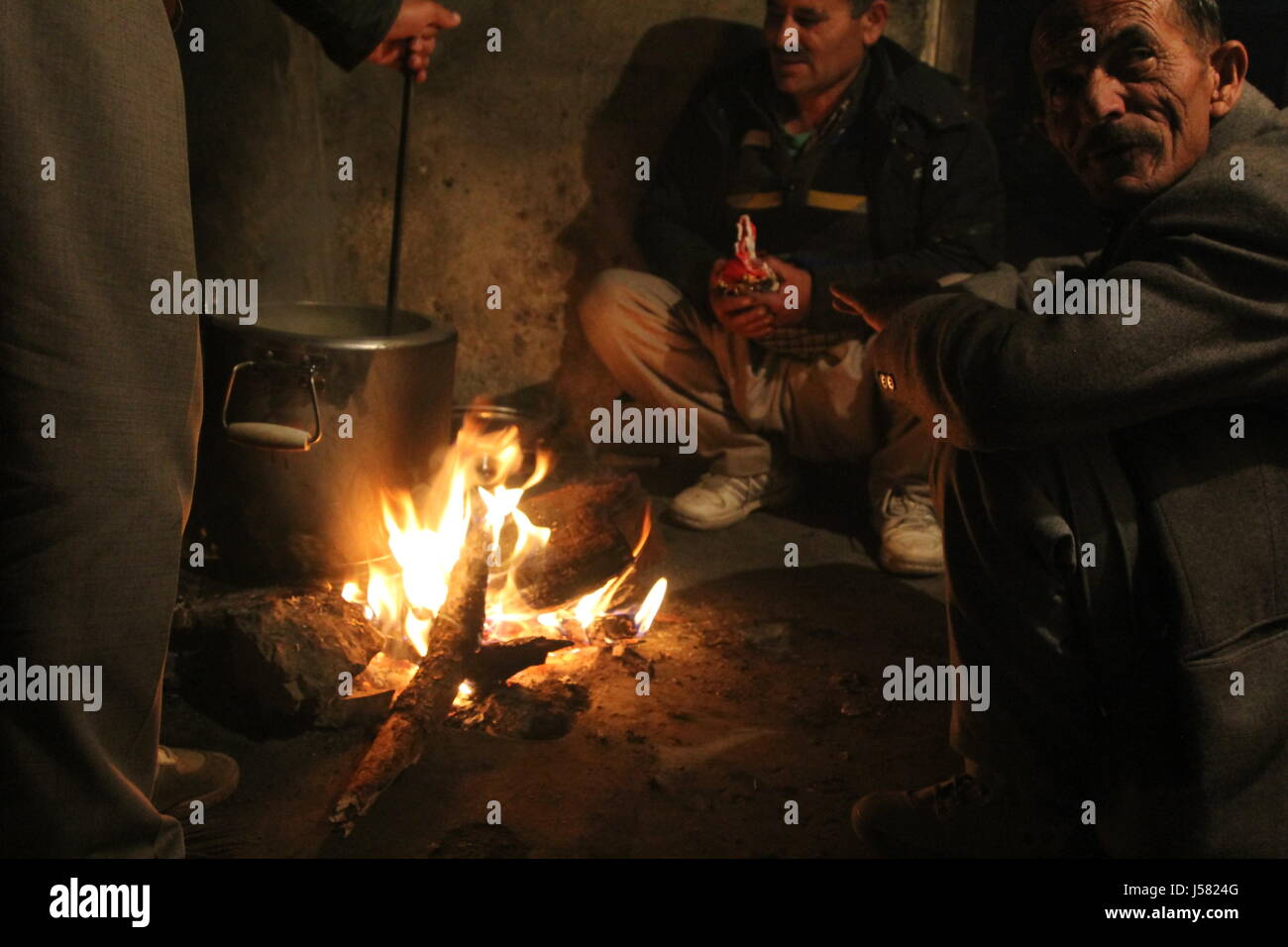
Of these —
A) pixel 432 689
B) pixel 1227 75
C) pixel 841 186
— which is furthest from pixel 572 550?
pixel 1227 75

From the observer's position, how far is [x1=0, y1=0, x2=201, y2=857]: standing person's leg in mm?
1735

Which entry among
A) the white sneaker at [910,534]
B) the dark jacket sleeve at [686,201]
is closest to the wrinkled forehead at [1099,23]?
the white sneaker at [910,534]

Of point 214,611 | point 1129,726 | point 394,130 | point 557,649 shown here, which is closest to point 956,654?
point 1129,726

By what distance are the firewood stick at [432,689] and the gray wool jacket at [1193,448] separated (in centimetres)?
165

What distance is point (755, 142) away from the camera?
4883 millimetres

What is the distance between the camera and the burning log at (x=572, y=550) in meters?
3.84

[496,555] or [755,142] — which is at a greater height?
[755,142]

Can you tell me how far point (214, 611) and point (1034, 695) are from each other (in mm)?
2273

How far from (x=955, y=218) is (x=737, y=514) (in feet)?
5.13

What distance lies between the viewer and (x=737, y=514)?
483 centimetres

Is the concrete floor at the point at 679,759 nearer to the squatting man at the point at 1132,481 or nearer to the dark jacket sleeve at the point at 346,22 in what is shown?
the squatting man at the point at 1132,481

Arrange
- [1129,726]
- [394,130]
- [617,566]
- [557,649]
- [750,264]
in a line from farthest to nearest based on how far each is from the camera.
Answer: [394,130]
[750,264]
[617,566]
[557,649]
[1129,726]

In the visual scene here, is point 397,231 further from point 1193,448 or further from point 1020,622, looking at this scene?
point 1193,448

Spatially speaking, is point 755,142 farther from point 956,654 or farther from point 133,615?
point 133,615
